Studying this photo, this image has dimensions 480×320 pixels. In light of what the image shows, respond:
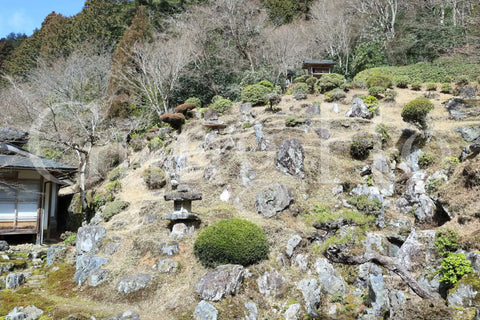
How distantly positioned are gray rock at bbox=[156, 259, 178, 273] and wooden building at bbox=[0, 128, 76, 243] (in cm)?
751

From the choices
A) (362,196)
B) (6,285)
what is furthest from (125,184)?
(362,196)

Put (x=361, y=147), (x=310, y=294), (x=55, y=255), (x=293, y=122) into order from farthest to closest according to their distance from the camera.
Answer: (x=293, y=122) → (x=361, y=147) → (x=55, y=255) → (x=310, y=294)

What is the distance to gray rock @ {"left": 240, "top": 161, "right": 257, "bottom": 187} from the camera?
12672 millimetres

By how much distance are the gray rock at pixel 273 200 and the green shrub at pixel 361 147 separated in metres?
4.04

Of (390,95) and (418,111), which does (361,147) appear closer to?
(418,111)

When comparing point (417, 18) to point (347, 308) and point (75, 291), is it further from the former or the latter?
point (75, 291)

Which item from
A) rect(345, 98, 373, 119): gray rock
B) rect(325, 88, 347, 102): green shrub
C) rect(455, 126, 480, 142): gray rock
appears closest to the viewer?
rect(455, 126, 480, 142): gray rock

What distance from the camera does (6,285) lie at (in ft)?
30.7

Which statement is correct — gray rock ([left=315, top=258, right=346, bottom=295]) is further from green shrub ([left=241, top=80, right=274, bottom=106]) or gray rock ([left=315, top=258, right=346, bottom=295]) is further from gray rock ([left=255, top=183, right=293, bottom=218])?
green shrub ([left=241, top=80, right=274, bottom=106])

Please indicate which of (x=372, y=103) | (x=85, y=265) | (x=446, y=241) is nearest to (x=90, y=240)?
(x=85, y=265)

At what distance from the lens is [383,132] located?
14.5 m

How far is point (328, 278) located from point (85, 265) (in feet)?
23.1

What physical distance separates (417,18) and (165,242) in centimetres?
2758

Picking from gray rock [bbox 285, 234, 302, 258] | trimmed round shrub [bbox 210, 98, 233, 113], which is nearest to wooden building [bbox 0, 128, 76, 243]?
trimmed round shrub [bbox 210, 98, 233, 113]
